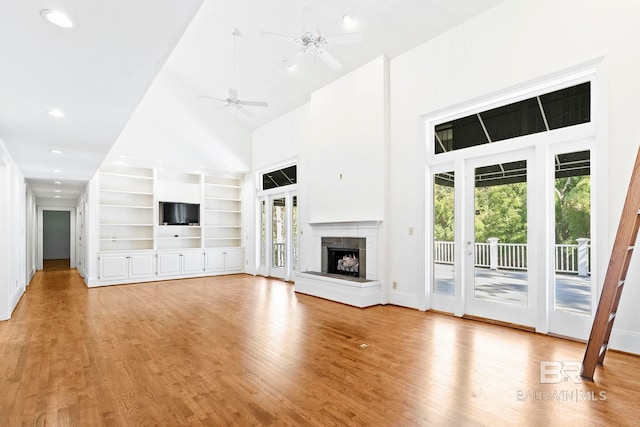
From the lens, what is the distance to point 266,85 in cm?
756

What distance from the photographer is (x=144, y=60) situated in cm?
233

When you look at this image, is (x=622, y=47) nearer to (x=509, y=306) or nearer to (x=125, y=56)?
(x=509, y=306)

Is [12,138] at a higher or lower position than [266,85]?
lower

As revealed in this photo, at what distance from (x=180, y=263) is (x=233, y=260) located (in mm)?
1409

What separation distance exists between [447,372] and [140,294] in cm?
585

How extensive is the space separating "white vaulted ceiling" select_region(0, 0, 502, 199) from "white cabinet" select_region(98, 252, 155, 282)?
6.16 feet

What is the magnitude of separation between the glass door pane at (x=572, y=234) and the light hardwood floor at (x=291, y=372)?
0.49 meters

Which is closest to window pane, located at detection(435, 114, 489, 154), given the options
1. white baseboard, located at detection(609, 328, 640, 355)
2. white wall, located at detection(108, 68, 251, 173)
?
white baseboard, located at detection(609, 328, 640, 355)

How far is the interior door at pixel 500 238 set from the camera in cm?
418

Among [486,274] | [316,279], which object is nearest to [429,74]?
[486,274]

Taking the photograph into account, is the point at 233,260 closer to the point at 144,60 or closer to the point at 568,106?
the point at 144,60
